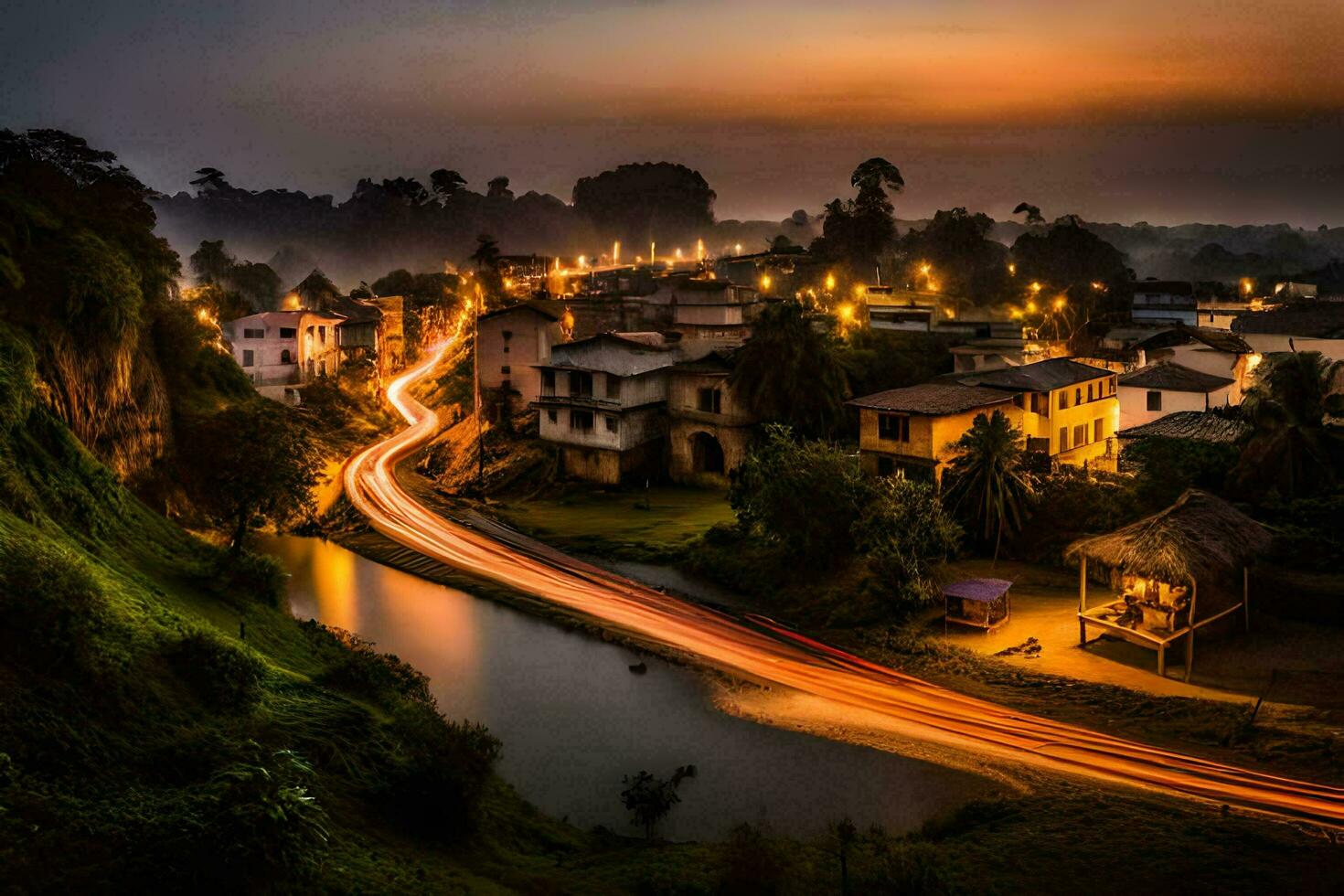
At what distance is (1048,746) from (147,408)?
27128 mm

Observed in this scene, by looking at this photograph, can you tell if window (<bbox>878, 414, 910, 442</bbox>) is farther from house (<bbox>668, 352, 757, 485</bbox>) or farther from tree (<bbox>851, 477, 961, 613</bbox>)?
house (<bbox>668, 352, 757, 485</bbox>)

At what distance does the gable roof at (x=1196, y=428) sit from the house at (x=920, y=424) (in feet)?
16.7

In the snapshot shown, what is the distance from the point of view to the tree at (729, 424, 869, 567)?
118 feet

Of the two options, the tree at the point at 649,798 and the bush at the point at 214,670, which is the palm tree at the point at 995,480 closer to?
the tree at the point at 649,798

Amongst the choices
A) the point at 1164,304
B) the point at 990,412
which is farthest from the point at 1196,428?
the point at 1164,304

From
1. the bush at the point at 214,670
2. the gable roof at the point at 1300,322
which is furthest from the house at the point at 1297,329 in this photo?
the bush at the point at 214,670

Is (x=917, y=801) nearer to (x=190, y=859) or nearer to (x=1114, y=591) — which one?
(x=1114, y=591)

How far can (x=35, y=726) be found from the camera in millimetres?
13367

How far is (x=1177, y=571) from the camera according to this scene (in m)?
23.8

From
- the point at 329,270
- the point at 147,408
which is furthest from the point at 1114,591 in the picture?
the point at 329,270

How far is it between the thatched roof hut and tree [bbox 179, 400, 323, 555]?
69.7 ft

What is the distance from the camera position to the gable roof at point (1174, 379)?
156 feet

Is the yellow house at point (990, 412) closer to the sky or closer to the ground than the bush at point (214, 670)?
closer to the sky

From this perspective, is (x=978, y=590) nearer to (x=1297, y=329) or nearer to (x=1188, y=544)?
(x=1188, y=544)
